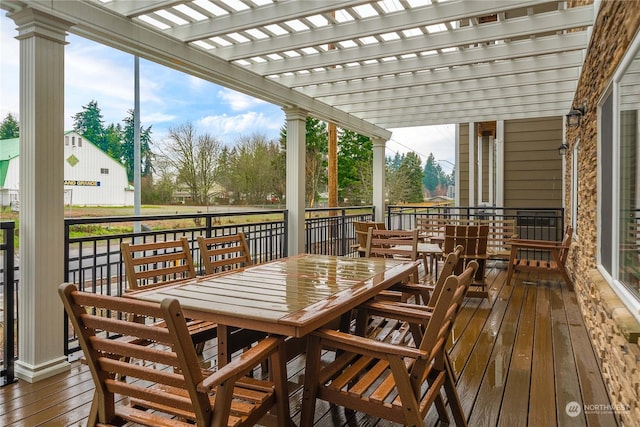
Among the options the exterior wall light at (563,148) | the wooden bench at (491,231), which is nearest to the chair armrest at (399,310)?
the wooden bench at (491,231)

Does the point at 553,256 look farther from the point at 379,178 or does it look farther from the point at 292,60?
the point at 292,60

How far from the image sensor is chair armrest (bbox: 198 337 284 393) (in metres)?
1.33

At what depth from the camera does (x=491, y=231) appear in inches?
294

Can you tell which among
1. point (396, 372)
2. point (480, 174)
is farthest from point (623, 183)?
point (480, 174)

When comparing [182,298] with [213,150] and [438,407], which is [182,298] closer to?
[438,407]

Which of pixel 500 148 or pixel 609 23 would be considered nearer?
pixel 609 23

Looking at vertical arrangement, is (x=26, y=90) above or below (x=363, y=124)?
below

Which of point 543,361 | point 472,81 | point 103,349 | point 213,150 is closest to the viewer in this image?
point 103,349

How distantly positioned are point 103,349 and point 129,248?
1314mm

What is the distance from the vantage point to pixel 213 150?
58.6 feet

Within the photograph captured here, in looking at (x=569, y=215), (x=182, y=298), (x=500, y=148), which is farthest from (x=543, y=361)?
(x=500, y=148)

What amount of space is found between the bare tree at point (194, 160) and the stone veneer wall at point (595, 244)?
1433cm

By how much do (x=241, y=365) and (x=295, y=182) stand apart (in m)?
4.45

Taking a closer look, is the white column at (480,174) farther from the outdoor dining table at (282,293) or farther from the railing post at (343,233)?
the outdoor dining table at (282,293)
